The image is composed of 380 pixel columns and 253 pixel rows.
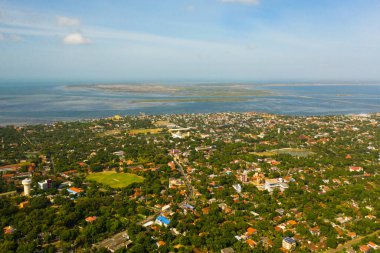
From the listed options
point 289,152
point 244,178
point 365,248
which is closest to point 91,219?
point 244,178

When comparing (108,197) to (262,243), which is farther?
(108,197)

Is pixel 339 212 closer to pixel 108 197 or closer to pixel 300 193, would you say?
pixel 300 193

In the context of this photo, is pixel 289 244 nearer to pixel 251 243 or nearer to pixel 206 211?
pixel 251 243

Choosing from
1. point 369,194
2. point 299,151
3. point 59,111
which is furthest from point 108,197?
point 59,111

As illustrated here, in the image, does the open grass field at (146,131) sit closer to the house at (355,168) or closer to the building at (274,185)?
the building at (274,185)

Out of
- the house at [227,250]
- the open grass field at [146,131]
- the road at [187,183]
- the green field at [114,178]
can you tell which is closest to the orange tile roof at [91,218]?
the green field at [114,178]

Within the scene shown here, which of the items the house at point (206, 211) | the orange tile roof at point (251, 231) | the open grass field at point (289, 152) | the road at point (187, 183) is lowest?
the road at point (187, 183)
